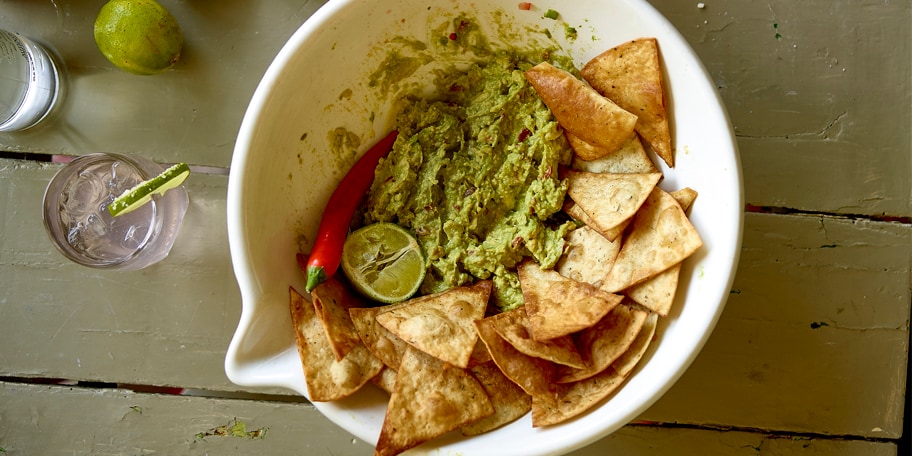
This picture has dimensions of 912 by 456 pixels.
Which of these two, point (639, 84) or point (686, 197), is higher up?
point (639, 84)

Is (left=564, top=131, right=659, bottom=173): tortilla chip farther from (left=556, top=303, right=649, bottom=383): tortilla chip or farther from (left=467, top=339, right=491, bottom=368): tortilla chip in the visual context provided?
(left=467, top=339, right=491, bottom=368): tortilla chip

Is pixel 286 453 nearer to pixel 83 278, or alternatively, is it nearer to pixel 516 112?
pixel 83 278

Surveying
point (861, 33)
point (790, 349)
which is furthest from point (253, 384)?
point (861, 33)

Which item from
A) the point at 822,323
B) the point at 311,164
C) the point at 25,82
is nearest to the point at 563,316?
the point at 311,164

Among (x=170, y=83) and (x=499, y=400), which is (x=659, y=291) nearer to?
(x=499, y=400)

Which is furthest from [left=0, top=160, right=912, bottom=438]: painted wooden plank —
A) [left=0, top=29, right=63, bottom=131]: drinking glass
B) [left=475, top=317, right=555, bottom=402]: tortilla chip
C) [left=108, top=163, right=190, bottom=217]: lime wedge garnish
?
[left=475, top=317, right=555, bottom=402]: tortilla chip

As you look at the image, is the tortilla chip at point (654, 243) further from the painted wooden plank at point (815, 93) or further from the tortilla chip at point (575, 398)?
the painted wooden plank at point (815, 93)

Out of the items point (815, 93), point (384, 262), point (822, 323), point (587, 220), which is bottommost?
point (822, 323)

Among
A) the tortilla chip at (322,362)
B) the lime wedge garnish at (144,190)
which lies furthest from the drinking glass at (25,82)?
the tortilla chip at (322,362)
